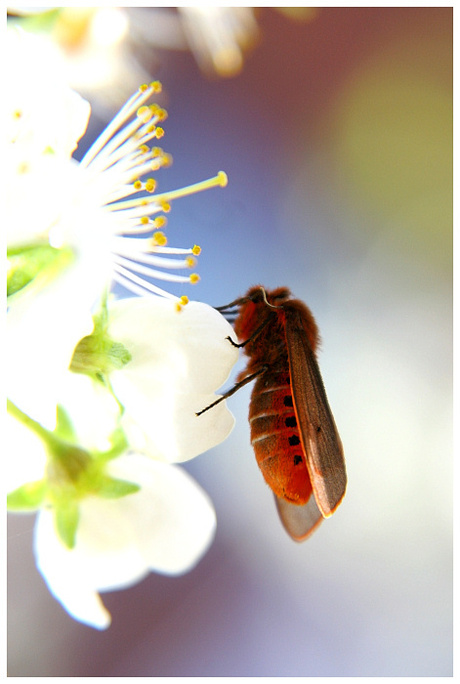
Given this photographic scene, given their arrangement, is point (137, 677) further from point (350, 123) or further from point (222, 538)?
point (350, 123)

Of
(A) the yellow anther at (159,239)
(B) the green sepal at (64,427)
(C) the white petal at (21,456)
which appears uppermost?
(A) the yellow anther at (159,239)

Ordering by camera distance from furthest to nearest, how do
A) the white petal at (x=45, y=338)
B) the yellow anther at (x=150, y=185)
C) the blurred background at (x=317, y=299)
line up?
1. the blurred background at (x=317, y=299)
2. the yellow anther at (x=150, y=185)
3. the white petal at (x=45, y=338)

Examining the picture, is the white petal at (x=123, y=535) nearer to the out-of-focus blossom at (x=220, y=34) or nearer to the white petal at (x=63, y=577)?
the white petal at (x=63, y=577)

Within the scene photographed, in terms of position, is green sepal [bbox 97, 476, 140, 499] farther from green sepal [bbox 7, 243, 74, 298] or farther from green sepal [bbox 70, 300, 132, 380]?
green sepal [bbox 7, 243, 74, 298]

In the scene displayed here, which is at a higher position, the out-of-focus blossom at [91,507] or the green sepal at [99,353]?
the green sepal at [99,353]

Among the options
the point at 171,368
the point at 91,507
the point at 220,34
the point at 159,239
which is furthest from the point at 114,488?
the point at 220,34

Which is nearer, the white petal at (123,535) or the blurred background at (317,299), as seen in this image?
the white petal at (123,535)

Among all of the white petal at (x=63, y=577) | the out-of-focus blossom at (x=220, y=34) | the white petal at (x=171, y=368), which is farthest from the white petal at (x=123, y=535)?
the out-of-focus blossom at (x=220, y=34)
